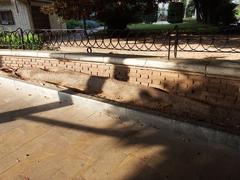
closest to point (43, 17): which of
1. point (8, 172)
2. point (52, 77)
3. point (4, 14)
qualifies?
point (4, 14)

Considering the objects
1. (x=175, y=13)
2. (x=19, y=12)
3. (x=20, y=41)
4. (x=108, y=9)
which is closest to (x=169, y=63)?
(x=20, y=41)

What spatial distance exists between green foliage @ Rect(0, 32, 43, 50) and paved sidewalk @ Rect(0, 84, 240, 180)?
301 cm

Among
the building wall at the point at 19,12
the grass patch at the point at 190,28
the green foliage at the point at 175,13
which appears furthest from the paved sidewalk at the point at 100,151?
the green foliage at the point at 175,13

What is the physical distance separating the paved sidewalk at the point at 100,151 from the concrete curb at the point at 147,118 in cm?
7

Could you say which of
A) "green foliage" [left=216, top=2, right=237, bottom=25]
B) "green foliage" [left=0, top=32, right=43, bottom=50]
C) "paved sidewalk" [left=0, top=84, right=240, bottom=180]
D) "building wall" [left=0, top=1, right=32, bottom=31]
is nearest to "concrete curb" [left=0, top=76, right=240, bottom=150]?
"paved sidewalk" [left=0, top=84, right=240, bottom=180]

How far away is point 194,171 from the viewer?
240 cm

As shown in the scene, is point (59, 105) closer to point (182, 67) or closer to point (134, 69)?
point (134, 69)

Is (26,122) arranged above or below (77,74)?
below

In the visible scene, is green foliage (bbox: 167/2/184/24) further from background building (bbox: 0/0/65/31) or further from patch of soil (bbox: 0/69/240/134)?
patch of soil (bbox: 0/69/240/134)

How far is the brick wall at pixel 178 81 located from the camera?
2.99 meters

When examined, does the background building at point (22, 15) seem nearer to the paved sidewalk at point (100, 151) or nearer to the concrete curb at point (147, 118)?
the concrete curb at point (147, 118)

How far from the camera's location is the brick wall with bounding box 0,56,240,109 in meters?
2.99

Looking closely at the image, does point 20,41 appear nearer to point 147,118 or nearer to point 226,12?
point 147,118

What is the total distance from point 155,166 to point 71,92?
2.10 metres
